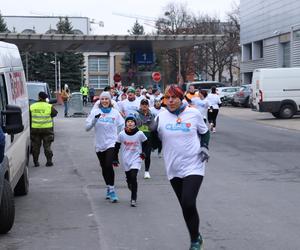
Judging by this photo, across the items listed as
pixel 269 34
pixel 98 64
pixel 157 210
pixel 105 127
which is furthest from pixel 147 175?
pixel 98 64

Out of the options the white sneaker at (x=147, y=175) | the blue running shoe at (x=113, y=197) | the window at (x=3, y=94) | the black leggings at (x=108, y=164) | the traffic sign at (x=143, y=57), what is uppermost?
the traffic sign at (x=143, y=57)

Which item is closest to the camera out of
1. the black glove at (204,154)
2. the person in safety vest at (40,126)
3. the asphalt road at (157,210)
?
the black glove at (204,154)

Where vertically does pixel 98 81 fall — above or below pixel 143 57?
below

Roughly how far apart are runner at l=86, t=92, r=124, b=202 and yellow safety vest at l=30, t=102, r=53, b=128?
494cm

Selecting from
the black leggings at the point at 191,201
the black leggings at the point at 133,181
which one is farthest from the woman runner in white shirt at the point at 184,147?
the black leggings at the point at 133,181

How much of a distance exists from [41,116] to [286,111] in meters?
18.0

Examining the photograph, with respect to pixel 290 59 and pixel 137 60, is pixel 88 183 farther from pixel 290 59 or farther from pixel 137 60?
pixel 290 59

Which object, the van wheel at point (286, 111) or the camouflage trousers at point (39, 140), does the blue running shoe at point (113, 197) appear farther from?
the van wheel at point (286, 111)

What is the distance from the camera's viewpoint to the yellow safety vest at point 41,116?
14633 mm

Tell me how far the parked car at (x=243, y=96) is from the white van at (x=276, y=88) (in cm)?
1116

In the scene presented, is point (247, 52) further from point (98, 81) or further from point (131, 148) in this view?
point (131, 148)

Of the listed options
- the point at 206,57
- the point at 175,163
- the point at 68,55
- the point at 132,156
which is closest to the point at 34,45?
the point at 68,55

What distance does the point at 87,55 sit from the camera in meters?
108

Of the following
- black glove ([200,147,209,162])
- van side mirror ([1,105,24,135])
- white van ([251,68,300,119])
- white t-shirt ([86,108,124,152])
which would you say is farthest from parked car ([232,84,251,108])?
black glove ([200,147,209,162])
